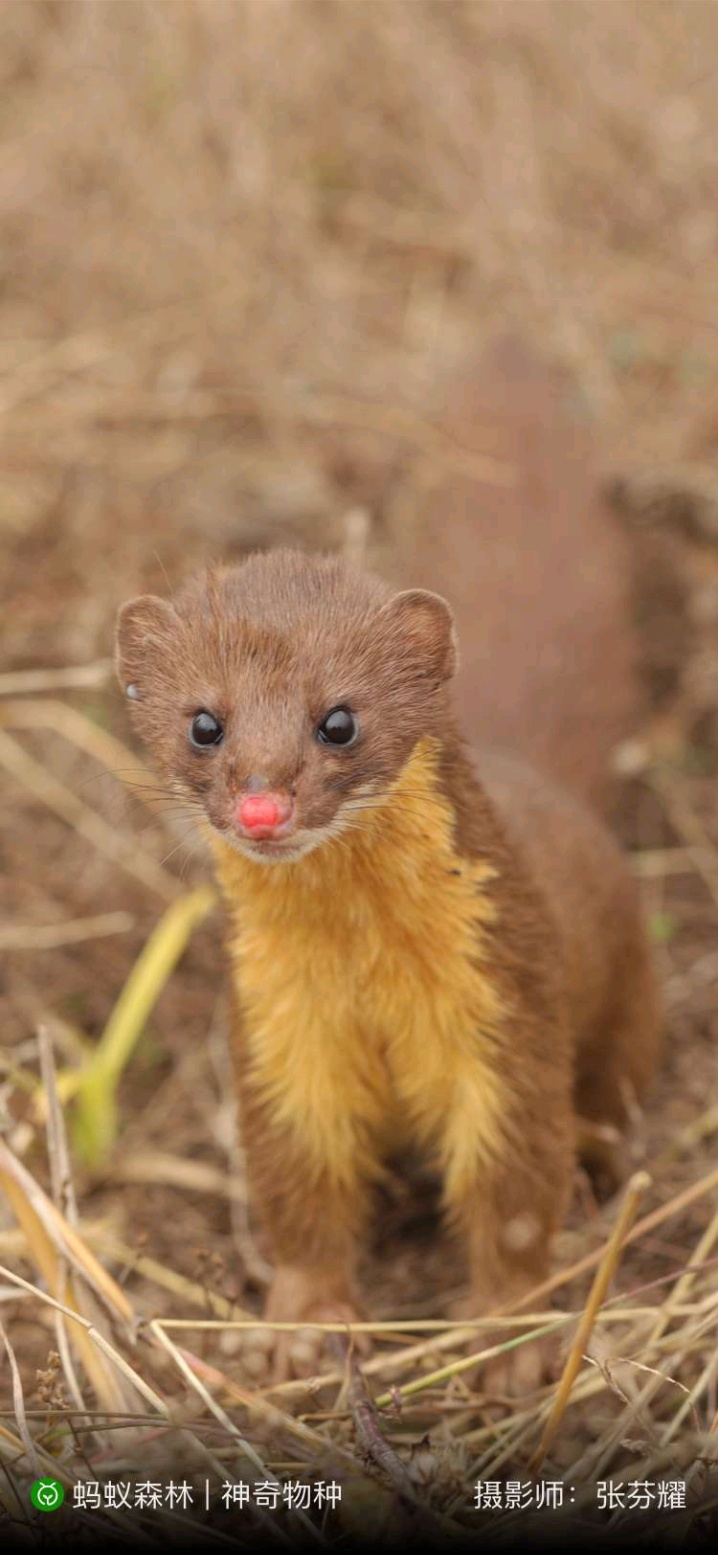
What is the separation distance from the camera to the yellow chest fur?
2.90 m

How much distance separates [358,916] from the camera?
2.94m

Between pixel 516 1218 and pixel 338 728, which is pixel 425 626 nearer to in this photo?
pixel 338 728

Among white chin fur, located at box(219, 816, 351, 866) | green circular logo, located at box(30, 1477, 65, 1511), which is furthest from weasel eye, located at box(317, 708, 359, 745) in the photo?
green circular logo, located at box(30, 1477, 65, 1511)

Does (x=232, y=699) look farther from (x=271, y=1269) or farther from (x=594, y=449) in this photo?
(x=594, y=449)

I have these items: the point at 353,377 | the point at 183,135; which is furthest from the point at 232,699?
the point at 183,135

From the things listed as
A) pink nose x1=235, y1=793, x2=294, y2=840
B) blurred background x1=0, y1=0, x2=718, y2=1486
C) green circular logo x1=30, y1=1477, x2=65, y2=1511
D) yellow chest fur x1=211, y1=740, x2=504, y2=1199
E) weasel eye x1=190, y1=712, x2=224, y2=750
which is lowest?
green circular logo x1=30, y1=1477, x2=65, y2=1511

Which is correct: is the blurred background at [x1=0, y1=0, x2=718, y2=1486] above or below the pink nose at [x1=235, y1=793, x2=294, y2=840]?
above

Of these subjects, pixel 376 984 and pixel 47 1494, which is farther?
pixel 376 984

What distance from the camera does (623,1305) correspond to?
3.53 metres

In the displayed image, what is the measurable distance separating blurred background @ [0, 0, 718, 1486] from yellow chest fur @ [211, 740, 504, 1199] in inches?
46.9

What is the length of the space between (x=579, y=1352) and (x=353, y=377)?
408 centimetres

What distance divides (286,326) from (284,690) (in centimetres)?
372

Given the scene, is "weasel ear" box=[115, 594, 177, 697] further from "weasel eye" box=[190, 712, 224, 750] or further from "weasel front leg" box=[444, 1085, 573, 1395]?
"weasel front leg" box=[444, 1085, 573, 1395]

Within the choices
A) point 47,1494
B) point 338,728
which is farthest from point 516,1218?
point 338,728
